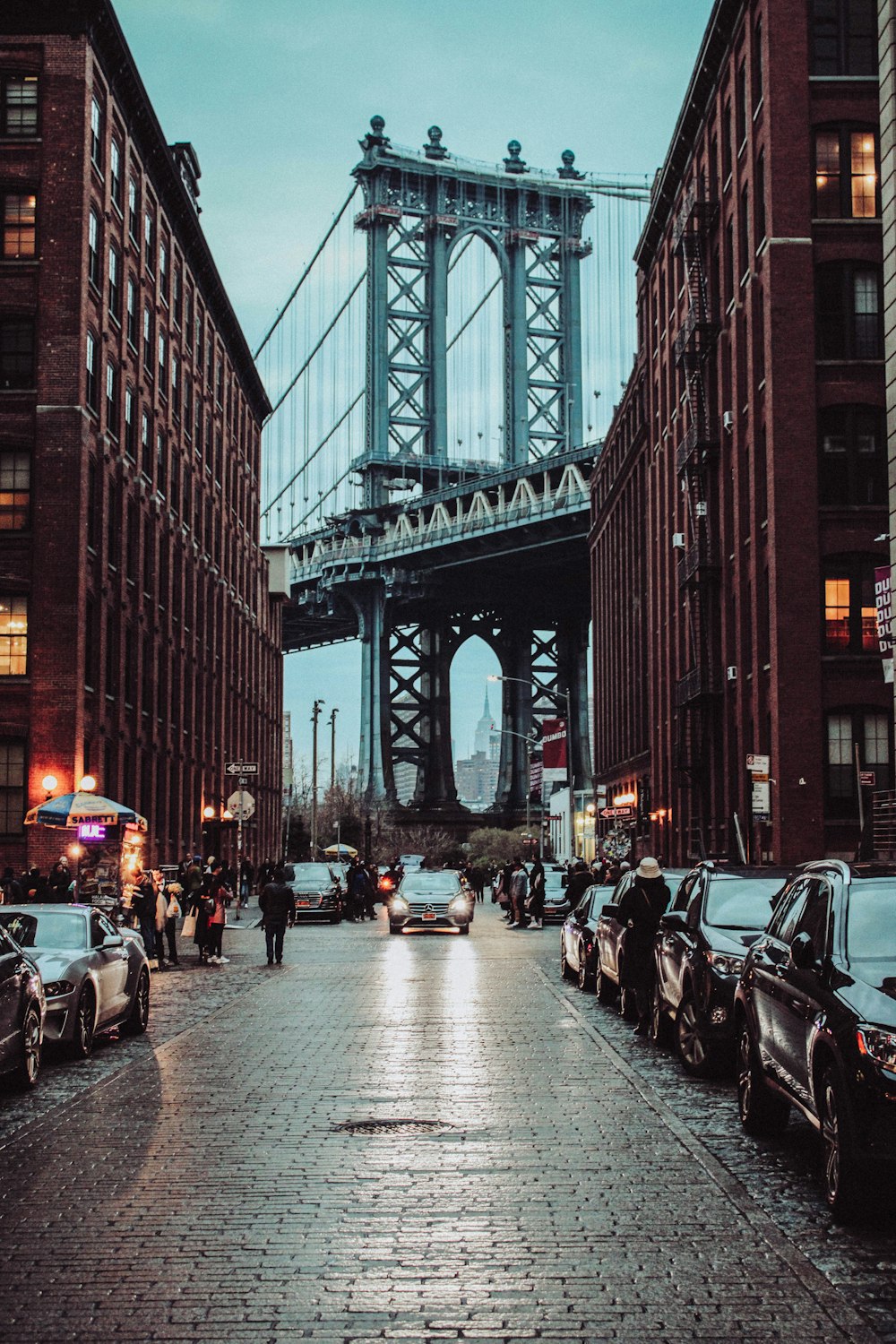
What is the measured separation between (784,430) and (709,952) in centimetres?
2865

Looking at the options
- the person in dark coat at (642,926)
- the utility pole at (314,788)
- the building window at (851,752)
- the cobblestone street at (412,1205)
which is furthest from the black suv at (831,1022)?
the utility pole at (314,788)

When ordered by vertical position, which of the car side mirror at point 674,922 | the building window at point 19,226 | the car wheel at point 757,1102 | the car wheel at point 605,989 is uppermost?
the building window at point 19,226

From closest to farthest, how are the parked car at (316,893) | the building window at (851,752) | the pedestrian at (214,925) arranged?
the pedestrian at (214,925), the building window at (851,752), the parked car at (316,893)

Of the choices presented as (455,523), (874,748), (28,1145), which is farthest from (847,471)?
(455,523)

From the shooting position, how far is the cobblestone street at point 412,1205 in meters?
6.25

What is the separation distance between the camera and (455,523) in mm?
106750

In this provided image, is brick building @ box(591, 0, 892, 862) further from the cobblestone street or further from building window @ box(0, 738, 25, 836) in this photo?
the cobblestone street

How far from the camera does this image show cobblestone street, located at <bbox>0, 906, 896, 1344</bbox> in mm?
6250

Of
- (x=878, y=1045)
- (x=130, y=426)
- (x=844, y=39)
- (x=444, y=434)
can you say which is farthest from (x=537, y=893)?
(x=444, y=434)

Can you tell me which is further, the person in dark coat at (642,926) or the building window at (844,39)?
the building window at (844,39)

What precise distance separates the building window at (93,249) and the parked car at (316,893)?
654 inches

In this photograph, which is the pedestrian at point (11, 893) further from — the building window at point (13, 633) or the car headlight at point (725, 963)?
the car headlight at point (725, 963)

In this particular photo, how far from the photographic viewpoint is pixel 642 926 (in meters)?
15.8

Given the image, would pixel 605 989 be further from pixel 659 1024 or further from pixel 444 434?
pixel 444 434
